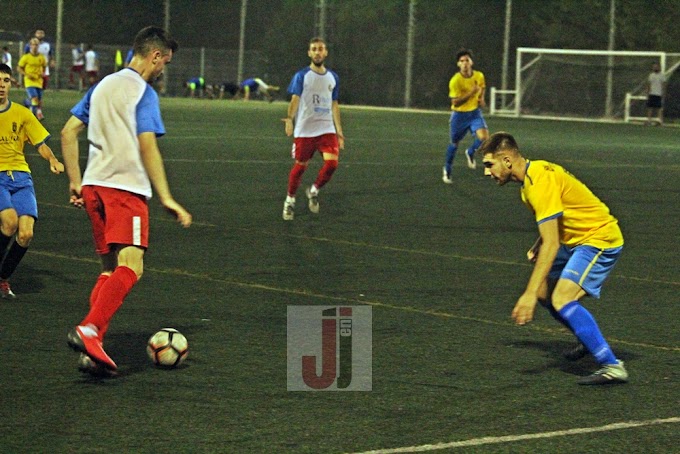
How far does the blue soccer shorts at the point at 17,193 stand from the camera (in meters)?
9.80

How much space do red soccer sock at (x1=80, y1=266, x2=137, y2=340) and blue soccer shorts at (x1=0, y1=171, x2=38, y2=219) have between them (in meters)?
2.86

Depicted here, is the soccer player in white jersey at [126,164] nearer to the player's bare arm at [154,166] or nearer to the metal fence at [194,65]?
the player's bare arm at [154,166]

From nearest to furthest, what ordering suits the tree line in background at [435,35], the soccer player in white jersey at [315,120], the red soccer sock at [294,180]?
the red soccer sock at [294,180] → the soccer player in white jersey at [315,120] → the tree line in background at [435,35]

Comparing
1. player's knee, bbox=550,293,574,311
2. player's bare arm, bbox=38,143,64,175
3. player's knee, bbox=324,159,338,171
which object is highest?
player's bare arm, bbox=38,143,64,175

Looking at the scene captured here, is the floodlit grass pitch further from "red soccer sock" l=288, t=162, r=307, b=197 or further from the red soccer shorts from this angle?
the red soccer shorts

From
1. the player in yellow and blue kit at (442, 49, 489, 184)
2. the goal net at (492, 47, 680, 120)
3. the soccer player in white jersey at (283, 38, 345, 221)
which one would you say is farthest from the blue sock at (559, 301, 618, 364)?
the goal net at (492, 47, 680, 120)

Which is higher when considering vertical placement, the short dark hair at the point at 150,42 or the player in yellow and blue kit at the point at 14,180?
the short dark hair at the point at 150,42

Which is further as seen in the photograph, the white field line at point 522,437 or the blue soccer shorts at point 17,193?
the blue soccer shorts at point 17,193

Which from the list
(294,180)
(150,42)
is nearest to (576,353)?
(150,42)

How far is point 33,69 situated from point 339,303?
23840 mm

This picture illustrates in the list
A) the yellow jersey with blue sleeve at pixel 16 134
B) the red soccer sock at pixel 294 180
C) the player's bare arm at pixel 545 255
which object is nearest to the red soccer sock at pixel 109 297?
the player's bare arm at pixel 545 255

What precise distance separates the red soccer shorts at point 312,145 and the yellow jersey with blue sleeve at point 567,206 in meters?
8.12

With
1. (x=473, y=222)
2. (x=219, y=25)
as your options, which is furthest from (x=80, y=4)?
(x=473, y=222)

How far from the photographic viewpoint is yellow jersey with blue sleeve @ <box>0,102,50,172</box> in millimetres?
9859
